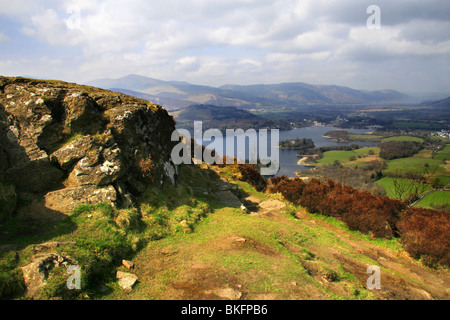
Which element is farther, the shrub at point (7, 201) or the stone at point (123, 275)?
the shrub at point (7, 201)

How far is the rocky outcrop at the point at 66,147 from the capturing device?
30.7 feet

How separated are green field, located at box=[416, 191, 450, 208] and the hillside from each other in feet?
104

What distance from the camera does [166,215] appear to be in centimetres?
1041

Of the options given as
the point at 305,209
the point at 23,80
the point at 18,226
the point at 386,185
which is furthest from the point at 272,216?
the point at 386,185

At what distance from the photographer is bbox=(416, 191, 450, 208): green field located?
37.8 meters

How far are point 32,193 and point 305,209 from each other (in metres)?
14.0

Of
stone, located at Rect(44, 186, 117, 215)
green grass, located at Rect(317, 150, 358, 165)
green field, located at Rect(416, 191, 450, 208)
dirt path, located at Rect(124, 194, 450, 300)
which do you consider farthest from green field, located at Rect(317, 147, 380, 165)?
stone, located at Rect(44, 186, 117, 215)

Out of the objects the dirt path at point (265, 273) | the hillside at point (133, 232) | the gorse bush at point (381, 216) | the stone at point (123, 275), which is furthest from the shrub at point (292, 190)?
the stone at point (123, 275)

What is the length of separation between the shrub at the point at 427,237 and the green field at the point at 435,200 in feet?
97.9

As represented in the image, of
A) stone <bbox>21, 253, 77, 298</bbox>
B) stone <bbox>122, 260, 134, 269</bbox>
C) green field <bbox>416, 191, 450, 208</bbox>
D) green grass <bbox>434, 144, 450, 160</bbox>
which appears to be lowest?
green field <bbox>416, 191, 450, 208</bbox>

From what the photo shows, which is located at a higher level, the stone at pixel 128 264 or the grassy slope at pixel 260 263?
the stone at pixel 128 264

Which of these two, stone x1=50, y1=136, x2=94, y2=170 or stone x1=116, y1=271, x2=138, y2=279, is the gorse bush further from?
stone x1=50, y1=136, x2=94, y2=170

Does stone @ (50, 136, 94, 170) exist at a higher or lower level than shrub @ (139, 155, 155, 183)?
higher
